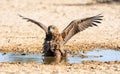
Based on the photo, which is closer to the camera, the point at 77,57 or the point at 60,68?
the point at 60,68

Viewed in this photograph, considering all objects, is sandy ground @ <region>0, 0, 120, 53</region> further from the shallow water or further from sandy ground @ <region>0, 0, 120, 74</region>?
the shallow water

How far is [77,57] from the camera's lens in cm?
1407

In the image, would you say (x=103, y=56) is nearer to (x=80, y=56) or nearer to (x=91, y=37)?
(x=80, y=56)

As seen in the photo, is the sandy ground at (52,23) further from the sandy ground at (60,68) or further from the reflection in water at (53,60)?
the sandy ground at (60,68)

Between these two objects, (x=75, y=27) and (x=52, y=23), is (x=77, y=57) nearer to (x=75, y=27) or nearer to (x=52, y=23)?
(x=75, y=27)

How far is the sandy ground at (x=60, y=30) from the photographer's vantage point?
11.7 meters

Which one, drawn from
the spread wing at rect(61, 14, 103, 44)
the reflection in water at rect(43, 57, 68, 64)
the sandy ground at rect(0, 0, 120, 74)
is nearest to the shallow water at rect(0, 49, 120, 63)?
the reflection in water at rect(43, 57, 68, 64)

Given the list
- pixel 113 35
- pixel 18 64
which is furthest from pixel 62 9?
pixel 18 64

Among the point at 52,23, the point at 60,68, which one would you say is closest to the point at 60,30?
the point at 52,23

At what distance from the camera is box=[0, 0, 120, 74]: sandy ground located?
38.5 feet

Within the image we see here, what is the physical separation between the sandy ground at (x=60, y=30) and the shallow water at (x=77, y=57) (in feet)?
2.25

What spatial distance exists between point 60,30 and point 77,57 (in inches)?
246

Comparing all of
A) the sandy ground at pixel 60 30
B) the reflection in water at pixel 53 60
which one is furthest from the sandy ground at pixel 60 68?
the reflection in water at pixel 53 60

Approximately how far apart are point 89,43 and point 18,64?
15.3ft
